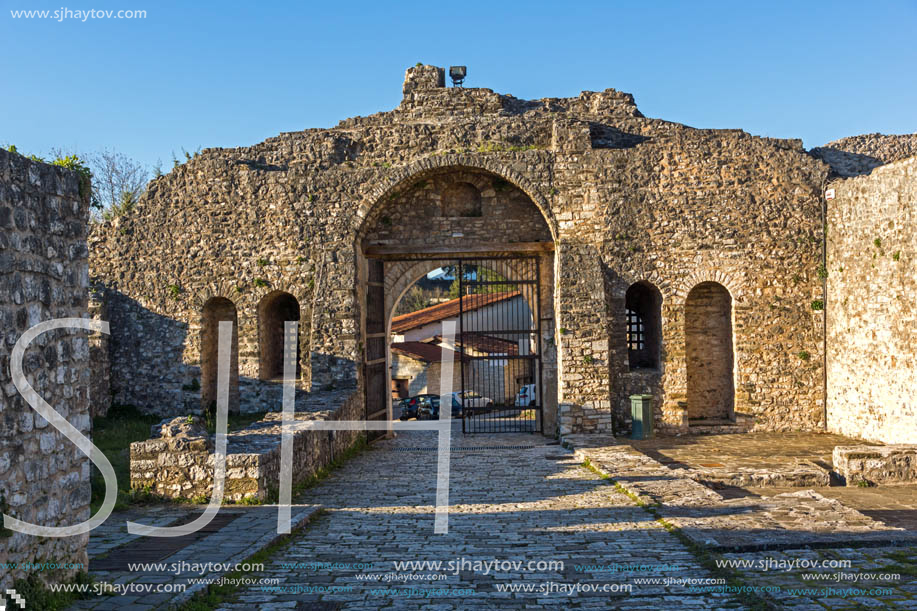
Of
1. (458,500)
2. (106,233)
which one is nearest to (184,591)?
(458,500)

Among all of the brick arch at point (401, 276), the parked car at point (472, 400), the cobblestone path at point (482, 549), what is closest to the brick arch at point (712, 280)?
the brick arch at point (401, 276)

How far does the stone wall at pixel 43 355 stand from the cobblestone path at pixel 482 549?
1357 millimetres

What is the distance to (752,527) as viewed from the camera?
262 inches

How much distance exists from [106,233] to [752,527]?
13.6m

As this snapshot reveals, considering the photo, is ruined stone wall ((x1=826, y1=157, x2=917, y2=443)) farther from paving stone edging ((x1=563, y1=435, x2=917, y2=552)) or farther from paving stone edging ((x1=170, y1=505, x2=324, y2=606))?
paving stone edging ((x1=170, y1=505, x2=324, y2=606))

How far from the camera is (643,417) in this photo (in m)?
13.6

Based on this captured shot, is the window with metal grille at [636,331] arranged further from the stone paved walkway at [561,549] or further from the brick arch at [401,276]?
the stone paved walkway at [561,549]

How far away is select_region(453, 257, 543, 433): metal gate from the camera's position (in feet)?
49.6

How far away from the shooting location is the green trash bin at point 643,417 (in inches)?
536

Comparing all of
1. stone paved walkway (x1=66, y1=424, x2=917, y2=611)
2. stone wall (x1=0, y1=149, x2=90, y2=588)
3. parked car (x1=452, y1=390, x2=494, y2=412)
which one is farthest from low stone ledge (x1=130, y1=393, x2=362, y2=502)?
parked car (x1=452, y1=390, x2=494, y2=412)

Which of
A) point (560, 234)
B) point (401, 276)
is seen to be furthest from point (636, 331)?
point (401, 276)

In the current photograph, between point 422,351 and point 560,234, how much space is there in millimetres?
13358

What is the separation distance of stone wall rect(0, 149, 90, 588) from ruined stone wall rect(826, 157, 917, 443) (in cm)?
1167

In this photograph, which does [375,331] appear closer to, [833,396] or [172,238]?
[172,238]
